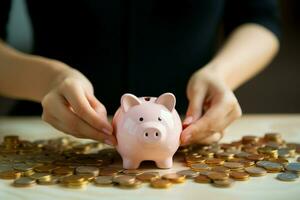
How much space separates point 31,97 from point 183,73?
348mm

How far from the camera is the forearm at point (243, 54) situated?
885mm

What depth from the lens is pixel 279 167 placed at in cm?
67

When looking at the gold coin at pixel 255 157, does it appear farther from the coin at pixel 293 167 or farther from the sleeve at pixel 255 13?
the sleeve at pixel 255 13

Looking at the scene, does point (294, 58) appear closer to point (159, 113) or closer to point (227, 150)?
point (227, 150)

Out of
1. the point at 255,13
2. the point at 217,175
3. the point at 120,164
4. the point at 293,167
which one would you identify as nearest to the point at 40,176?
the point at 120,164

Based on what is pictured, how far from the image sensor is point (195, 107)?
0.73 m

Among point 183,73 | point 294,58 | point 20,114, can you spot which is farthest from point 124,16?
point 294,58

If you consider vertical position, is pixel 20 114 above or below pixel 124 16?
below

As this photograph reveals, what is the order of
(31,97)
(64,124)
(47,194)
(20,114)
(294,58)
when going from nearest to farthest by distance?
(47,194)
(64,124)
(31,97)
(20,114)
(294,58)

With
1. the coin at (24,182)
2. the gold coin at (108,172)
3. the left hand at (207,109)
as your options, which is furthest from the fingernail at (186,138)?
the coin at (24,182)

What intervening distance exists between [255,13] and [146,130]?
578 mm

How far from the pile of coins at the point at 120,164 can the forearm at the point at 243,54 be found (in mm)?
135

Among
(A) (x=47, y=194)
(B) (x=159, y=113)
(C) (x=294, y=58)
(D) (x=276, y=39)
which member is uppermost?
(C) (x=294, y=58)

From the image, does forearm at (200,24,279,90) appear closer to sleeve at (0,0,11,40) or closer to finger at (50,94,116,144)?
finger at (50,94,116,144)
